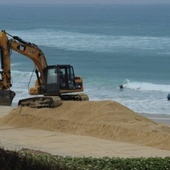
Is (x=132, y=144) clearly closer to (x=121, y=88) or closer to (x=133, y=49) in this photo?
(x=121, y=88)

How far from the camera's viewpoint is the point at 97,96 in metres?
42.9

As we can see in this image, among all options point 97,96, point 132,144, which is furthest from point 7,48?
point 97,96

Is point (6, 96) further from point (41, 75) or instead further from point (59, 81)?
point (59, 81)

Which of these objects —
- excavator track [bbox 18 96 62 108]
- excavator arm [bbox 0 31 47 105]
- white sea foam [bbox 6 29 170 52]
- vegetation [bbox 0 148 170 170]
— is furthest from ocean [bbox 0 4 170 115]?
vegetation [bbox 0 148 170 170]

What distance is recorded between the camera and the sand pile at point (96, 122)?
23.5 metres

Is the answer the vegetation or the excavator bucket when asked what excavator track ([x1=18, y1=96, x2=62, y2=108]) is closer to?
the excavator bucket

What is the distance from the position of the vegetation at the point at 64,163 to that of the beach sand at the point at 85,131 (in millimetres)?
Result: 4563

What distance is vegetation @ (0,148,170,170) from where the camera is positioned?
42.0 ft

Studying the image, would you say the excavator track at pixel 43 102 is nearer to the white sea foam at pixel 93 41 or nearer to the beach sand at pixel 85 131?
the beach sand at pixel 85 131

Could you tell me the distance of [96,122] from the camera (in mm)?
25125

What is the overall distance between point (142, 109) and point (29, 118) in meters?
11.8

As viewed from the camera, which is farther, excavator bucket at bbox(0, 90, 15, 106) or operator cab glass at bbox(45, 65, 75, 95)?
excavator bucket at bbox(0, 90, 15, 106)

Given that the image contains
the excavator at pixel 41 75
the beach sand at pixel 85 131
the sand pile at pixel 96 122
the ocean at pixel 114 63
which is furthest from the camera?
the ocean at pixel 114 63

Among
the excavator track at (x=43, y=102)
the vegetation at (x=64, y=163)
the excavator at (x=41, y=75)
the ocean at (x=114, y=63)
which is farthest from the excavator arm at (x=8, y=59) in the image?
the vegetation at (x=64, y=163)
